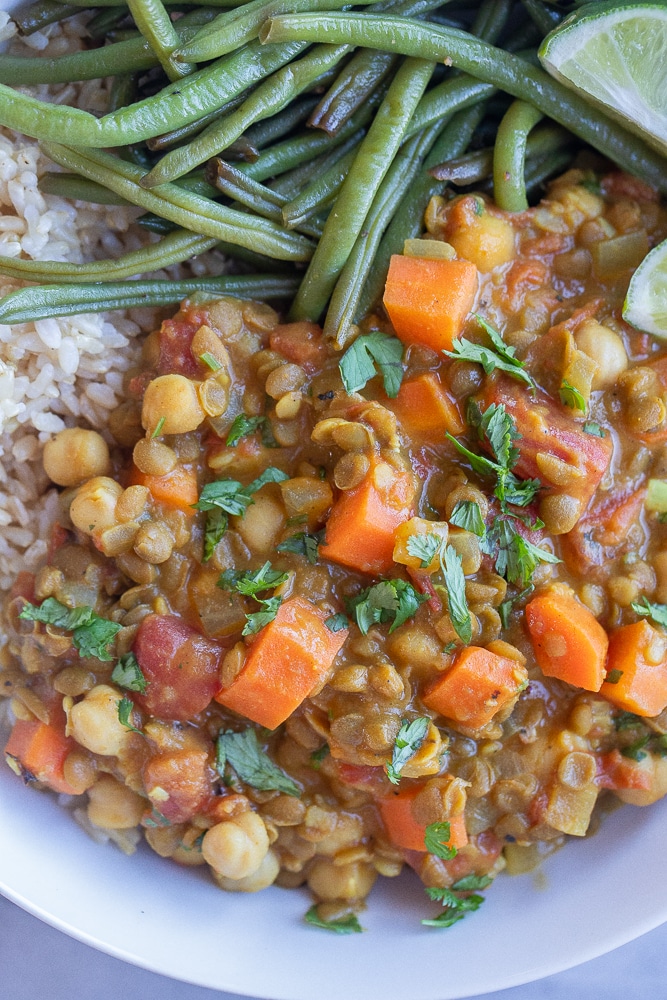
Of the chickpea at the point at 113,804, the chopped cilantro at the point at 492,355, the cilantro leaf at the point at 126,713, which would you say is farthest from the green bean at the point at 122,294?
the chickpea at the point at 113,804

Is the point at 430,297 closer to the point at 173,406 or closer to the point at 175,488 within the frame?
the point at 173,406

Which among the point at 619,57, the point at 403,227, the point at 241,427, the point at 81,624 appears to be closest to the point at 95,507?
the point at 81,624

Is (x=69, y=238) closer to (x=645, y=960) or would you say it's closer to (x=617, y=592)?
(x=617, y=592)

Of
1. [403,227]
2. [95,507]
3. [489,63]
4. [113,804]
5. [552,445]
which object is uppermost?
[489,63]

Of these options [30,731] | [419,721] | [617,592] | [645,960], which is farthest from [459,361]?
[645,960]

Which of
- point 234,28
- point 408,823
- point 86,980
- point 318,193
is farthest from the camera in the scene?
point 86,980

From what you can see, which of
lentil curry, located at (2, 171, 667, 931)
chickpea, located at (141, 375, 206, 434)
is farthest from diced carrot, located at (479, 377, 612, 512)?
chickpea, located at (141, 375, 206, 434)

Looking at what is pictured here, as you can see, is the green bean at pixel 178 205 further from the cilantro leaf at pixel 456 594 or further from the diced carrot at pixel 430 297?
the cilantro leaf at pixel 456 594
